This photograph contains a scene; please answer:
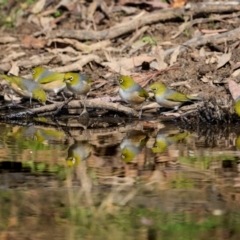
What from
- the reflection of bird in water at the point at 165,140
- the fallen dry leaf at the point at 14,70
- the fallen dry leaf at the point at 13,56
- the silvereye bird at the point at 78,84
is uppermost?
the fallen dry leaf at the point at 13,56

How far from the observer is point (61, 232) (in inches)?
224

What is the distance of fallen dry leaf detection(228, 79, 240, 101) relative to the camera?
34.2 feet

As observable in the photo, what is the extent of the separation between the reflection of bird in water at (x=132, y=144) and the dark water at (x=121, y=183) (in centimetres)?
1

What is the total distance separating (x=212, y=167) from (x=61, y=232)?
2.38 meters

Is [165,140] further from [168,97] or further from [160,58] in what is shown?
[160,58]

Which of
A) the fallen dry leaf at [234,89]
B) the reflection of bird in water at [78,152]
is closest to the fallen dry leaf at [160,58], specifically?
the fallen dry leaf at [234,89]

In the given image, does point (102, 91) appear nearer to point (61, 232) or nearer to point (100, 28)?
point (100, 28)

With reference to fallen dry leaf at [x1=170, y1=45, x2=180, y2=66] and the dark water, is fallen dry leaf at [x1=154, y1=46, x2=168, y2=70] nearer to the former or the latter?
fallen dry leaf at [x1=170, y1=45, x2=180, y2=66]

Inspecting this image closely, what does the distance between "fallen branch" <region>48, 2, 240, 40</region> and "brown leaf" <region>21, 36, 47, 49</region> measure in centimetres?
21

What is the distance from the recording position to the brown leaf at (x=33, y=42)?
44.5 feet

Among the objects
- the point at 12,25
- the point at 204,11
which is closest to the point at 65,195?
the point at 204,11

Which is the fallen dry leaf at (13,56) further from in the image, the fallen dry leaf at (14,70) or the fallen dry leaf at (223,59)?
the fallen dry leaf at (223,59)

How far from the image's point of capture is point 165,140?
907cm

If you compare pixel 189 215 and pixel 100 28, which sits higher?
pixel 100 28
